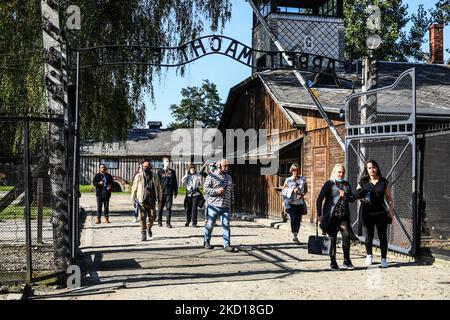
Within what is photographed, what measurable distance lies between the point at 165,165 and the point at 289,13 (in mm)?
12652

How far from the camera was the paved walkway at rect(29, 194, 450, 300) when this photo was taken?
23.5 feet

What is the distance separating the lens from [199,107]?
256 ft

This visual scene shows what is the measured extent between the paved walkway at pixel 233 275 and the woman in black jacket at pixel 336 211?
446 millimetres

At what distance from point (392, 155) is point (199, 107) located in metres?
68.0

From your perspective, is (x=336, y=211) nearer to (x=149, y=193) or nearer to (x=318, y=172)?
(x=149, y=193)

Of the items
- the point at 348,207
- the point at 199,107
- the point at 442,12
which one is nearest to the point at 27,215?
the point at 348,207

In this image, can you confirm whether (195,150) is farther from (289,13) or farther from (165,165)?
(165,165)

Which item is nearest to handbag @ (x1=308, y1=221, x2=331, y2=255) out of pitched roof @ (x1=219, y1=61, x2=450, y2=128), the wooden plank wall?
the wooden plank wall

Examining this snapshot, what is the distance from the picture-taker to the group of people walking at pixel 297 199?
354 inches

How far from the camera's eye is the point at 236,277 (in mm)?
8344

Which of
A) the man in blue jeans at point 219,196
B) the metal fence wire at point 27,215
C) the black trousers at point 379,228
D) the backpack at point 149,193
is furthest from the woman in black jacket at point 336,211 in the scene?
the backpack at point 149,193

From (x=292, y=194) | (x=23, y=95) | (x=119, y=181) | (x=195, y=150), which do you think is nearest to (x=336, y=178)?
(x=292, y=194)

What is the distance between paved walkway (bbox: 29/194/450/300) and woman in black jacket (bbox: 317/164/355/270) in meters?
0.45

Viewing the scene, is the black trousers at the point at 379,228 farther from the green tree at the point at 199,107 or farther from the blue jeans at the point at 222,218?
the green tree at the point at 199,107
